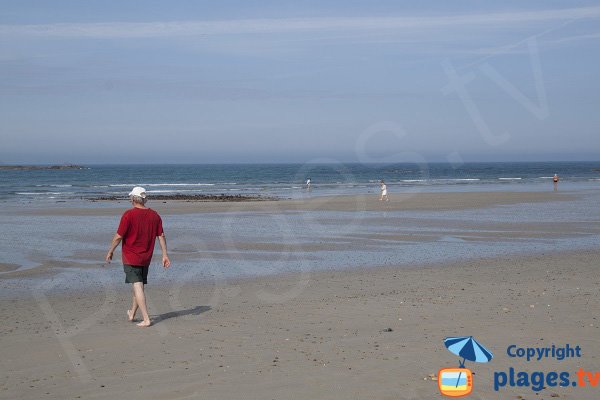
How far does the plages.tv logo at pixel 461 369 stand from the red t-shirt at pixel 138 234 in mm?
3622

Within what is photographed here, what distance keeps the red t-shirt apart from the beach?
828 mm

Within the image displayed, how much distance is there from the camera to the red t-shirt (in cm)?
850

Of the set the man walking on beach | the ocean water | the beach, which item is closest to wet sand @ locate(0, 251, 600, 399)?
the beach

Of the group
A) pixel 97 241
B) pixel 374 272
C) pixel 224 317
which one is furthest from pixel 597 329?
pixel 97 241

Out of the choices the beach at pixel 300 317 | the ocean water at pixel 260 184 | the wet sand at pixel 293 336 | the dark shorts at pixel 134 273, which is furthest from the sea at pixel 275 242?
the ocean water at pixel 260 184

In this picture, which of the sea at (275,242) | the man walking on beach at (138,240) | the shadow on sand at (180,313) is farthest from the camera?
the sea at (275,242)

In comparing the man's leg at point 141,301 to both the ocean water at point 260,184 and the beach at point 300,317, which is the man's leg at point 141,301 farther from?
the ocean water at point 260,184

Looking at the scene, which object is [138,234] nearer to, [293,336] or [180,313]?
[180,313]

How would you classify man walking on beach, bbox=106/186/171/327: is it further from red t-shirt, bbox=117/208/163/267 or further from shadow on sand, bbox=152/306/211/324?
shadow on sand, bbox=152/306/211/324

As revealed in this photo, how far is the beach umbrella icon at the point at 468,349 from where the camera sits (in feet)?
21.9

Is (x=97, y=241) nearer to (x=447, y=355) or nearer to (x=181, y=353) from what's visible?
(x=181, y=353)

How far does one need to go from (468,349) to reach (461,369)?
2.54 ft

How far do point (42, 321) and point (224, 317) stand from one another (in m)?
2.24

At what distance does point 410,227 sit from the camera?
73.9 feet
